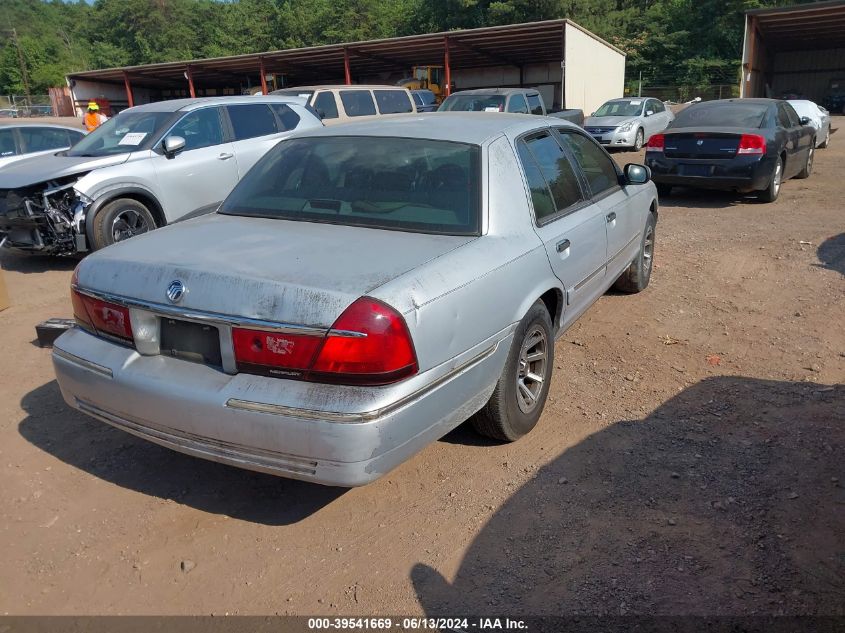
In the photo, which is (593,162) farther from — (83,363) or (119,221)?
(119,221)

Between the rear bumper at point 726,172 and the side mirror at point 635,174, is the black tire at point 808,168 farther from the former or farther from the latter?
the side mirror at point 635,174

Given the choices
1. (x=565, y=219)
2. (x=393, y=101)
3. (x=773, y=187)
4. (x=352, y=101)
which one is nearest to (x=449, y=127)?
(x=565, y=219)

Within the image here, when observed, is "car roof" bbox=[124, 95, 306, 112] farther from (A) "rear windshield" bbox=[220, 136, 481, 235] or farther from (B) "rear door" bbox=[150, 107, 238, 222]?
(A) "rear windshield" bbox=[220, 136, 481, 235]

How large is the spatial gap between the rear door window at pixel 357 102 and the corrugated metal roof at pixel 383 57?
12.6m

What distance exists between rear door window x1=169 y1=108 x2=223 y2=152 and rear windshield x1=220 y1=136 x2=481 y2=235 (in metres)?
4.65

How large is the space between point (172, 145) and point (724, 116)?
8118mm

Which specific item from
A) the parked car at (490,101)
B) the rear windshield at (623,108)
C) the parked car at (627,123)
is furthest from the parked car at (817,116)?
the parked car at (490,101)

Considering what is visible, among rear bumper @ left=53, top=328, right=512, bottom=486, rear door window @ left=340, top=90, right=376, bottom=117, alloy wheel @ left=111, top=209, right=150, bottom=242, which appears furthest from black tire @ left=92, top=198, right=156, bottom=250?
rear door window @ left=340, top=90, right=376, bottom=117

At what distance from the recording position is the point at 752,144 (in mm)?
9820

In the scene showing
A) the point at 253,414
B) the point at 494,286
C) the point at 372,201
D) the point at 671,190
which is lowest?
the point at 671,190

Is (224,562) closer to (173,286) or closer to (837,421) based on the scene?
(173,286)

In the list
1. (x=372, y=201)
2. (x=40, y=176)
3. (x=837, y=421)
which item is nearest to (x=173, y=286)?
(x=372, y=201)

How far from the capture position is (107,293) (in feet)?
10.1

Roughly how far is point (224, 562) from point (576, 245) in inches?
102
